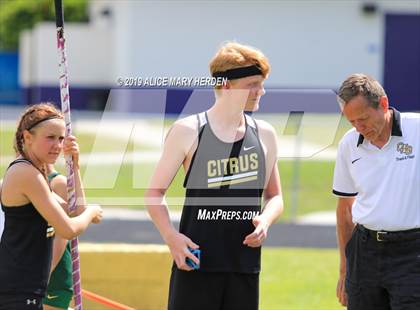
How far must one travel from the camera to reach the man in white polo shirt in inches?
176

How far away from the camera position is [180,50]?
114 feet

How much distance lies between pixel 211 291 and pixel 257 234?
0.38 meters

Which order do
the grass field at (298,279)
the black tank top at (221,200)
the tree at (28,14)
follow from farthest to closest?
1. the tree at (28,14)
2. the grass field at (298,279)
3. the black tank top at (221,200)

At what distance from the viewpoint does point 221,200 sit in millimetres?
4332

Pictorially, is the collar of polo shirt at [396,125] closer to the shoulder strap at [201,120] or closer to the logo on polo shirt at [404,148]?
the logo on polo shirt at [404,148]

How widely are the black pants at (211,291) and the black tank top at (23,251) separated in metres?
0.70

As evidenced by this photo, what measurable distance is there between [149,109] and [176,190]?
602 inches

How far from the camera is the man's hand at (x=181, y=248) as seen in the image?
13.9 feet

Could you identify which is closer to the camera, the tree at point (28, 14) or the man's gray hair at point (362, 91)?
the man's gray hair at point (362, 91)

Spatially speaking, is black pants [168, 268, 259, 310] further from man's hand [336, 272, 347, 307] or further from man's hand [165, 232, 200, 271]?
man's hand [336, 272, 347, 307]

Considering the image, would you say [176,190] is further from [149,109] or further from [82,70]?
[82,70]

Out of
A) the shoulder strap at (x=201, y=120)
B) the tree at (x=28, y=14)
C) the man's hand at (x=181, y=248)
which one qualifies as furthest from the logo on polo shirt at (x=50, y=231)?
the tree at (x=28, y=14)

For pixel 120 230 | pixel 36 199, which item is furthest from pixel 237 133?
pixel 120 230

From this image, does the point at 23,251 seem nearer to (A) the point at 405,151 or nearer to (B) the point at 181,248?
(B) the point at 181,248
